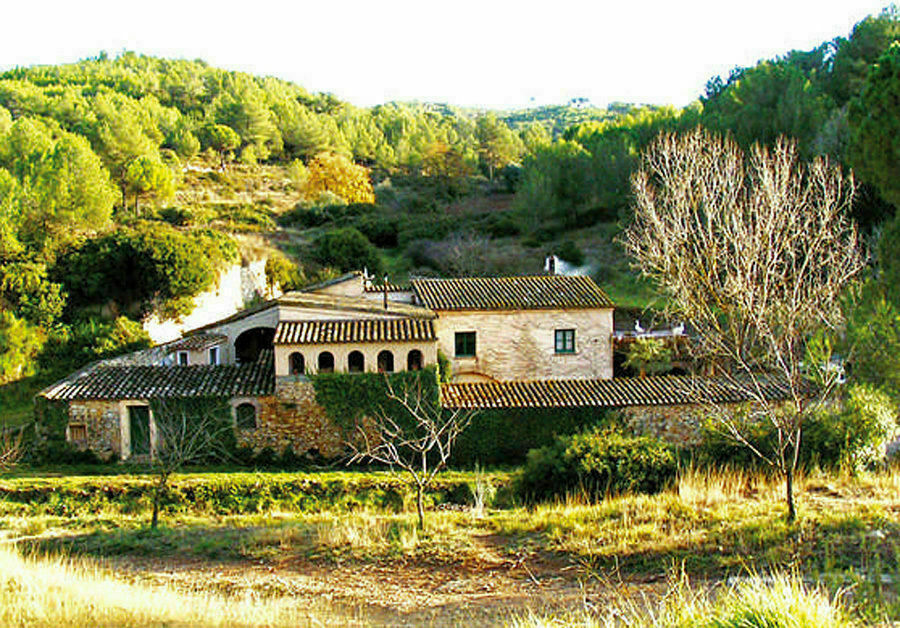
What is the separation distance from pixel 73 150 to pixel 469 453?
23260mm

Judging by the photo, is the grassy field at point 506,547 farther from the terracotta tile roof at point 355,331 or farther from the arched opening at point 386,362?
the terracotta tile roof at point 355,331

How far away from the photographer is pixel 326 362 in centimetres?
2195

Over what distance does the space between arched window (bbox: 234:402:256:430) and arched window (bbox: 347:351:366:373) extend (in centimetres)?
298

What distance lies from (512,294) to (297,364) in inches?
→ 333

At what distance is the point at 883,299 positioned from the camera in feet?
51.4

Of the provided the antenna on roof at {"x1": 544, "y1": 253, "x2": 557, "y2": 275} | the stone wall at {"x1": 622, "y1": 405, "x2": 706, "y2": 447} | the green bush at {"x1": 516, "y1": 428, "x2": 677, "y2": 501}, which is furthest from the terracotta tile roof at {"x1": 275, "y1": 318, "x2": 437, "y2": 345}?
the antenna on roof at {"x1": 544, "y1": 253, "x2": 557, "y2": 275}

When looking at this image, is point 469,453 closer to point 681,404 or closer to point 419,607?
point 681,404

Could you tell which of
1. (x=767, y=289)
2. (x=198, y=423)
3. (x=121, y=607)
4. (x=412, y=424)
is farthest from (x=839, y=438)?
(x=198, y=423)

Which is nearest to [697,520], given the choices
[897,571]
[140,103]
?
[897,571]

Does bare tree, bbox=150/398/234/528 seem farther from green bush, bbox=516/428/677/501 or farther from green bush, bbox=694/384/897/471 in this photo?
green bush, bbox=694/384/897/471

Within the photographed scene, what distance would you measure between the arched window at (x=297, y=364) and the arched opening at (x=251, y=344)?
6.71 m

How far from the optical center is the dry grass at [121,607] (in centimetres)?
767

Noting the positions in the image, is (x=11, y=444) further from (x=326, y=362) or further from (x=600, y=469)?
(x=600, y=469)

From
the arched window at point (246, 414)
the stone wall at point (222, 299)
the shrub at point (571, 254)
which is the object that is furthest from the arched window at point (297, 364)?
→ the shrub at point (571, 254)
